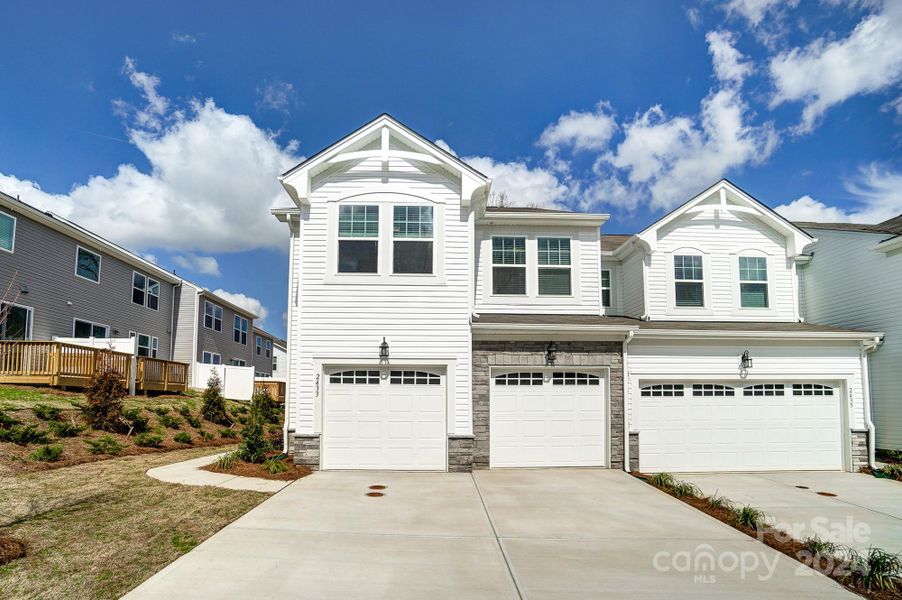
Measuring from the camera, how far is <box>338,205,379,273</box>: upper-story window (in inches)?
475

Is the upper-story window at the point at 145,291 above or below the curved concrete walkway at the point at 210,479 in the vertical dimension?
above

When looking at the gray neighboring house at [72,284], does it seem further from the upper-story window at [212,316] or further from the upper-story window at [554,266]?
the upper-story window at [554,266]

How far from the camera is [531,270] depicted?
13.6 m

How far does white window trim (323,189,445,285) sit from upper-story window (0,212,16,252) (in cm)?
1173

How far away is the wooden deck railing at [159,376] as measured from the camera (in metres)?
18.8

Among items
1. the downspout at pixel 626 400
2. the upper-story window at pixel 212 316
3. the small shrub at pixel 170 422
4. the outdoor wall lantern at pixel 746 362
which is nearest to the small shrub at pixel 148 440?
the small shrub at pixel 170 422

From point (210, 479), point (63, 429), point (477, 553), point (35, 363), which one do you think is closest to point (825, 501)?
point (477, 553)

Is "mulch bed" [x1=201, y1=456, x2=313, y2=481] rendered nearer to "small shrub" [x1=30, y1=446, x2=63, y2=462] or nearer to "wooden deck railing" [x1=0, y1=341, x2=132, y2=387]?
"small shrub" [x1=30, y1=446, x2=63, y2=462]

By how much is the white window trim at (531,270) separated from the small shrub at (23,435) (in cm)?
951

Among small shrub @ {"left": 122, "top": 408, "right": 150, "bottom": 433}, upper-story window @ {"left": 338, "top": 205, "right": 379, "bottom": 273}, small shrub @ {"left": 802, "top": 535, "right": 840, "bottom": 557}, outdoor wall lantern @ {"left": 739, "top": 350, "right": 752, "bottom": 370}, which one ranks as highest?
upper-story window @ {"left": 338, "top": 205, "right": 379, "bottom": 273}

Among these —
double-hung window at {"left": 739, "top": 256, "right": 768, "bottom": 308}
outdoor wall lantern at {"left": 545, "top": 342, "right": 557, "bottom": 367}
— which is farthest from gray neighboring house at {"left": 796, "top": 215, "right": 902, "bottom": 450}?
outdoor wall lantern at {"left": 545, "top": 342, "right": 557, "bottom": 367}

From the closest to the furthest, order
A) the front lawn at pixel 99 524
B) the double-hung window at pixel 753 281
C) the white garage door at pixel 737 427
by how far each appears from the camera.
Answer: the front lawn at pixel 99 524 < the white garage door at pixel 737 427 < the double-hung window at pixel 753 281

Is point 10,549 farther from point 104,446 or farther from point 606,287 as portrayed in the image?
point 606,287

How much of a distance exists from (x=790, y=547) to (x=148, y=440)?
12756 millimetres
